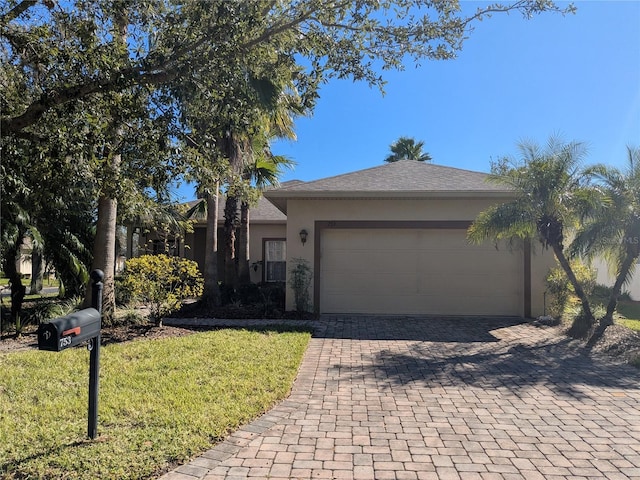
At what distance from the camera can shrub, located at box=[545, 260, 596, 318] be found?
34.3 feet

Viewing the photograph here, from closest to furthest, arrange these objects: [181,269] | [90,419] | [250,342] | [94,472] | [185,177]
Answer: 1. [94,472]
2. [90,419]
3. [185,177]
4. [250,342]
5. [181,269]

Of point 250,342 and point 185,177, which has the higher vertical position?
point 185,177

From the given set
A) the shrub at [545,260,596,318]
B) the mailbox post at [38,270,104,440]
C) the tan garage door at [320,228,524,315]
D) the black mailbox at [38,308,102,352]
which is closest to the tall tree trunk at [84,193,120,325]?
the tan garage door at [320,228,524,315]

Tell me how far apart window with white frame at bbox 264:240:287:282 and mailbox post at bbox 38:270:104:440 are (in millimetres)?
14746

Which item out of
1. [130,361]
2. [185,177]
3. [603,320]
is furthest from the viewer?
[603,320]

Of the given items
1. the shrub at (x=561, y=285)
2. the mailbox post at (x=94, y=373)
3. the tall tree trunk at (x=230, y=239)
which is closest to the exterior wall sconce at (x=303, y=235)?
the tall tree trunk at (x=230, y=239)

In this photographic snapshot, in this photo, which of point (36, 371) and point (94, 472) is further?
point (36, 371)

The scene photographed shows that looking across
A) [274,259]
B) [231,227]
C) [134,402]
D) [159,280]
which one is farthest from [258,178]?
[134,402]

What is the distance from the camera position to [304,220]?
1156 centimetres

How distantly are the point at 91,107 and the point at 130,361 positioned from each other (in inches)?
145

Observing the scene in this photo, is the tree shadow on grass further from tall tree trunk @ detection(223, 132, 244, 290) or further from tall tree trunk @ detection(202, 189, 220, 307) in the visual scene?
tall tree trunk @ detection(223, 132, 244, 290)

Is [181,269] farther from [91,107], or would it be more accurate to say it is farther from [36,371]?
[91,107]

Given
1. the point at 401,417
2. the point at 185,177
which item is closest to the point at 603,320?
the point at 401,417

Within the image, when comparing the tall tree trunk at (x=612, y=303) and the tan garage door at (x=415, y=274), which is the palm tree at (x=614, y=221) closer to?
the tall tree trunk at (x=612, y=303)
